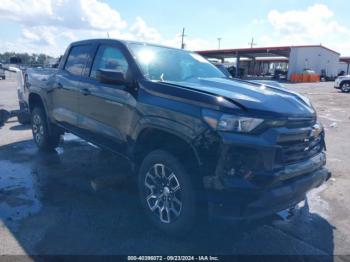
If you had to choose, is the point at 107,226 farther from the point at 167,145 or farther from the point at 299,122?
the point at 299,122

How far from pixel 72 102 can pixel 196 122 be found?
9.11 feet

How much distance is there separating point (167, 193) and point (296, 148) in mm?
1333

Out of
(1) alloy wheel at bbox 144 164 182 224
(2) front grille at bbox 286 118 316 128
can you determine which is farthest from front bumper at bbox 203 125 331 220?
(1) alloy wheel at bbox 144 164 182 224

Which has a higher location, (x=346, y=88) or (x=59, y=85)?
(x=59, y=85)

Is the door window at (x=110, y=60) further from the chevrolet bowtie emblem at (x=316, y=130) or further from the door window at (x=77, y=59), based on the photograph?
the chevrolet bowtie emblem at (x=316, y=130)

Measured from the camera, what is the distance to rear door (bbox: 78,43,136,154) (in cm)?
385

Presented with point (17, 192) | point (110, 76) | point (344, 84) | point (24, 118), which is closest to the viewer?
point (110, 76)

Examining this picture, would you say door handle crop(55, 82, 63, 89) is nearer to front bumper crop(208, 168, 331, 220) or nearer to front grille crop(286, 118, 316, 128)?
front bumper crop(208, 168, 331, 220)

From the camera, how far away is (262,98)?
10.5 ft

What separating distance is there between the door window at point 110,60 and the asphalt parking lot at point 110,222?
163 centimetres

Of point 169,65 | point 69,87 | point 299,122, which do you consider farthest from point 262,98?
point 69,87

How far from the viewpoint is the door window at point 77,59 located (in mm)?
4909

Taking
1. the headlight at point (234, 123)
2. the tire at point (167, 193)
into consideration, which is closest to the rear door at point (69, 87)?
the tire at point (167, 193)

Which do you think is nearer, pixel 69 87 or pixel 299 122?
pixel 299 122
